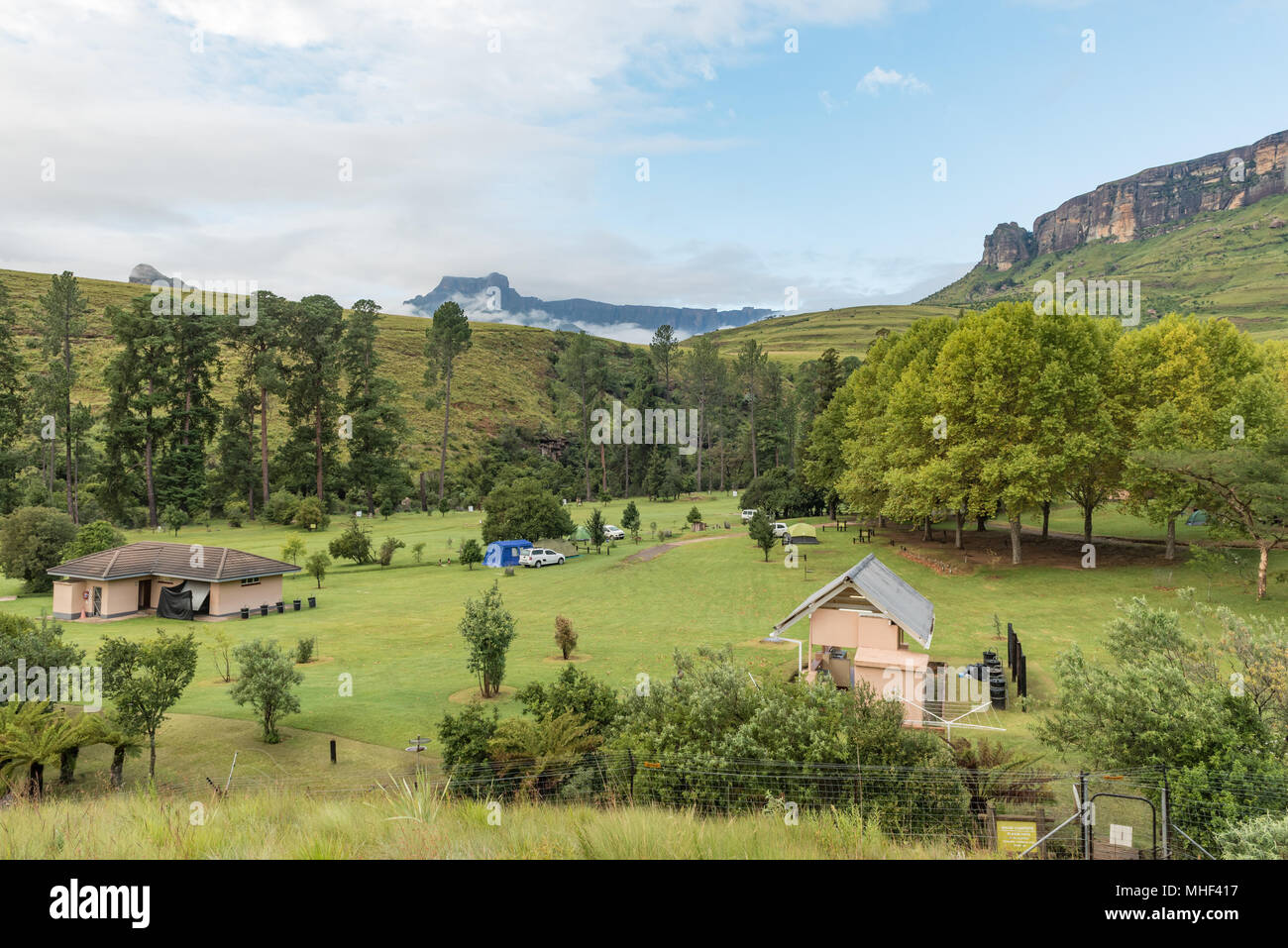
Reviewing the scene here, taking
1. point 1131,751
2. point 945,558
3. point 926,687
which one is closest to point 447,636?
point 926,687

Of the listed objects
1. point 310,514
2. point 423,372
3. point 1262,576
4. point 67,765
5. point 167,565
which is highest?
point 423,372

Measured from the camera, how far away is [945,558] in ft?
138

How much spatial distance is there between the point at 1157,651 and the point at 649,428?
9539 cm

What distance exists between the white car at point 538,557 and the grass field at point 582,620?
6.04 feet

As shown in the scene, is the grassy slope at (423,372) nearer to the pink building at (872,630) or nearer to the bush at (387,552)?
the bush at (387,552)

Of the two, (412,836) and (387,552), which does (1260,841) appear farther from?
(387,552)

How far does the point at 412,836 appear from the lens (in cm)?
513

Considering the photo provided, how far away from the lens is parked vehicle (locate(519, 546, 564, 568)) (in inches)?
1820

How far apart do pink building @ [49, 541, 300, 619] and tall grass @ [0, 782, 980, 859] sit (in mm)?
30175

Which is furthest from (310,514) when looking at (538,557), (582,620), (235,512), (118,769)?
(118,769)

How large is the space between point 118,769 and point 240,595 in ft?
65.5

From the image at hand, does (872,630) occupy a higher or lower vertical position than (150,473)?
lower
